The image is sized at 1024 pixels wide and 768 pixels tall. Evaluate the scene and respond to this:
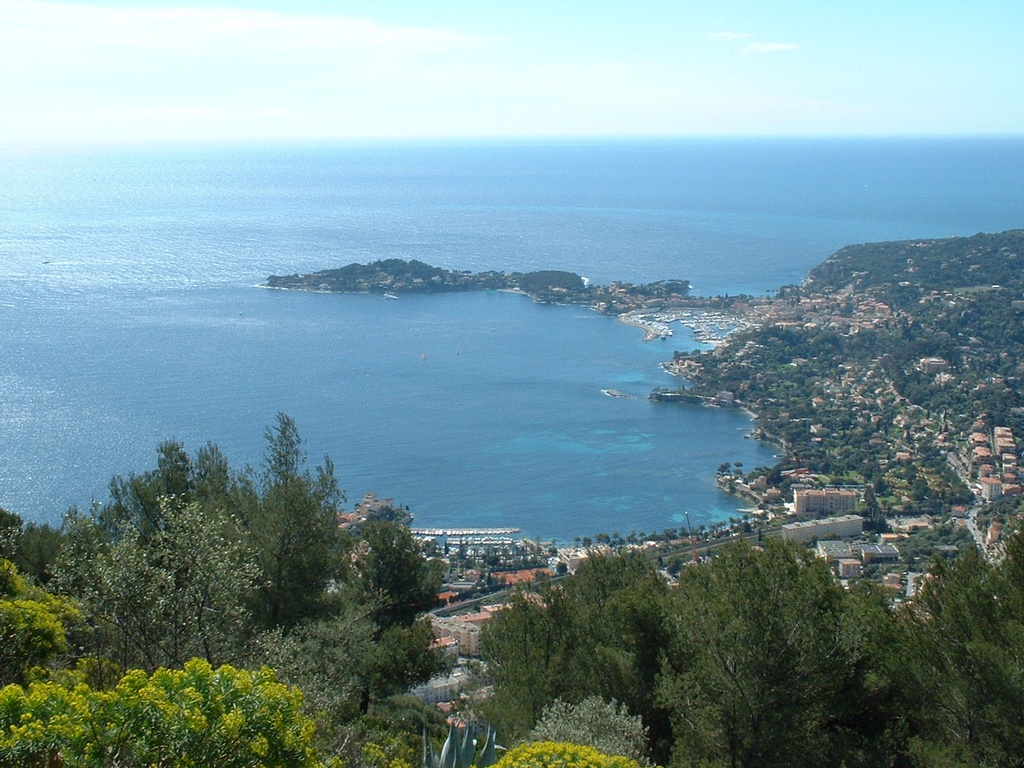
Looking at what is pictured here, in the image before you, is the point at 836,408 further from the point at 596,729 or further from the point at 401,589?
the point at 596,729

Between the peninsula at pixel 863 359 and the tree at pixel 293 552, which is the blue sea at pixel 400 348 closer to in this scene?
the peninsula at pixel 863 359

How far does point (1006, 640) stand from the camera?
5.42 m

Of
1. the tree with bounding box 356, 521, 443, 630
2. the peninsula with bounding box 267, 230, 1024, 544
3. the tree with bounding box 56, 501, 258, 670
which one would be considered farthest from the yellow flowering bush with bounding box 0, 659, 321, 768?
the peninsula with bounding box 267, 230, 1024, 544

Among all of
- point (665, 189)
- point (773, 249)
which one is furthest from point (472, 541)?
point (665, 189)

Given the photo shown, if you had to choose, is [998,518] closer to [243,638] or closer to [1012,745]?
[1012,745]

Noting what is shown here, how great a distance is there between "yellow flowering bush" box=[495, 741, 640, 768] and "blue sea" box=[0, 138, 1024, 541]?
49.8ft

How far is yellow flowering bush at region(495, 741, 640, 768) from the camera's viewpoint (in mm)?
3682

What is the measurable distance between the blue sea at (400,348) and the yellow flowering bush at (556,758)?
1519cm

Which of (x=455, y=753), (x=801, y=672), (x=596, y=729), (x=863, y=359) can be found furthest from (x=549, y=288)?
(x=455, y=753)

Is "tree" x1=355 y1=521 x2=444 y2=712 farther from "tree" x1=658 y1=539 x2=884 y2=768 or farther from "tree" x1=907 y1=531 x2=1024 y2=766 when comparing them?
"tree" x1=907 y1=531 x2=1024 y2=766

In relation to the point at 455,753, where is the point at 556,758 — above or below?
above

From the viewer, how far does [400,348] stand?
32.6m

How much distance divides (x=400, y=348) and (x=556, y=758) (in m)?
29.2

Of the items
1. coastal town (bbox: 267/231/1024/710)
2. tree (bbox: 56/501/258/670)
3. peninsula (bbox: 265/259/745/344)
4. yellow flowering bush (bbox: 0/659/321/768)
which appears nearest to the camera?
yellow flowering bush (bbox: 0/659/321/768)
